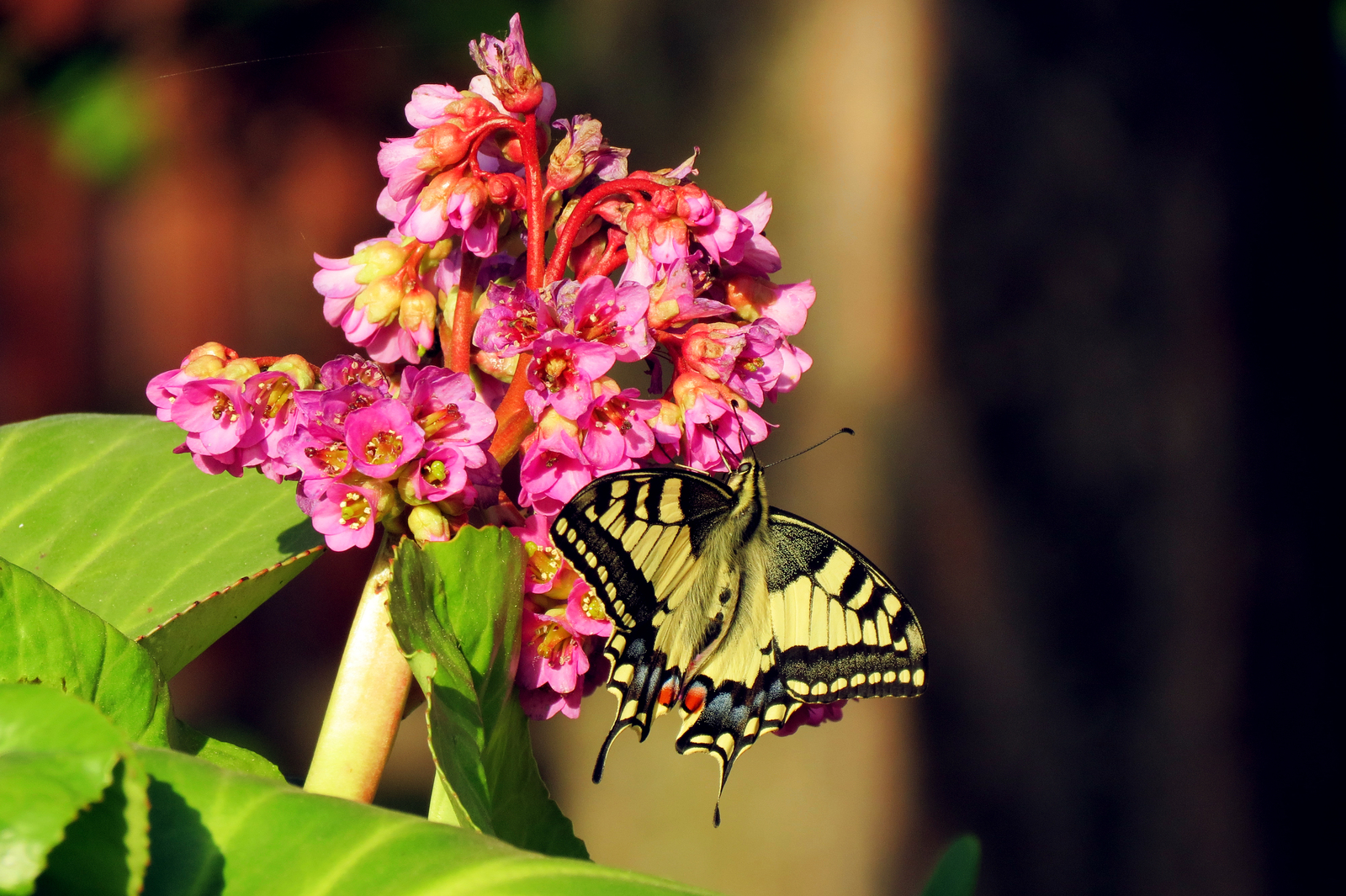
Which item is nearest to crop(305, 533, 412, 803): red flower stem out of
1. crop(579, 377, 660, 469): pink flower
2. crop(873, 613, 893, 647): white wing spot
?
crop(579, 377, 660, 469): pink flower

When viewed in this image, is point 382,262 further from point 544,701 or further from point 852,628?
point 852,628

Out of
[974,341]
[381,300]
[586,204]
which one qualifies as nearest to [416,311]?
[381,300]

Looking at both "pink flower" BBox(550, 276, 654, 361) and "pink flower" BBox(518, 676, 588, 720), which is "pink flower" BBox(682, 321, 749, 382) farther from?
"pink flower" BBox(518, 676, 588, 720)

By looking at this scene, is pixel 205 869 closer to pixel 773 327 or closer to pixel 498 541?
pixel 498 541

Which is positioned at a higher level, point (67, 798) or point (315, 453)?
point (315, 453)

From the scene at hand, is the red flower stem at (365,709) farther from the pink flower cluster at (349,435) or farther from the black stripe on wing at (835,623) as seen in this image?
the black stripe on wing at (835,623)

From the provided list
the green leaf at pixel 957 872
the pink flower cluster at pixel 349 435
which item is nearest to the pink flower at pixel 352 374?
the pink flower cluster at pixel 349 435
